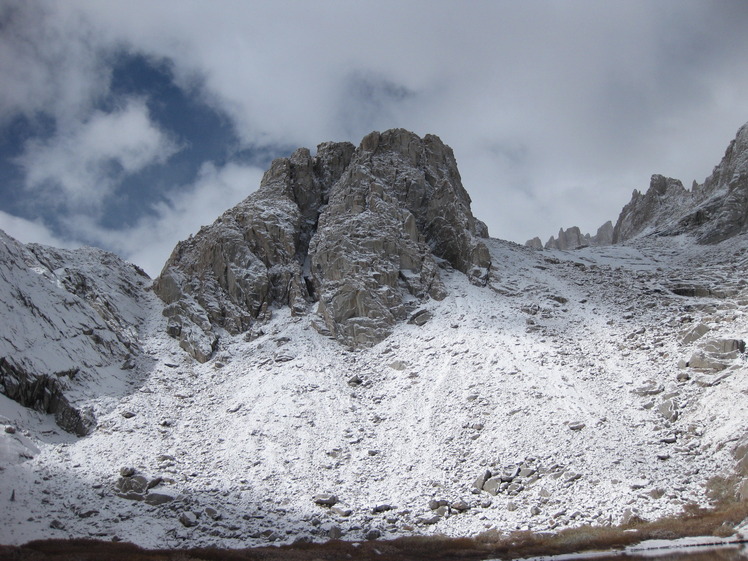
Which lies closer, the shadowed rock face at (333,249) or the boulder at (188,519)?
the boulder at (188,519)

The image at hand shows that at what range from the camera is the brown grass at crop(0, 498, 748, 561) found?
73.7 feet

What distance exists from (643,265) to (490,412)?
35.8 metres

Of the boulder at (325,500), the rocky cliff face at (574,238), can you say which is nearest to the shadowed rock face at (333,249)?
the boulder at (325,500)

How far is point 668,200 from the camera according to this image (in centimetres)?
9181

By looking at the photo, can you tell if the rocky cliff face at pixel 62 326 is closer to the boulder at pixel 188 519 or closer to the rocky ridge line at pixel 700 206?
the boulder at pixel 188 519

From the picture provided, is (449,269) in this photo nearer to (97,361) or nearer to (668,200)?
(97,361)

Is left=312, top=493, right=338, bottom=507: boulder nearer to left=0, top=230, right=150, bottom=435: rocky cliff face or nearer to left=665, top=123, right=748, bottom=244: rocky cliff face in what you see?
left=0, top=230, right=150, bottom=435: rocky cliff face

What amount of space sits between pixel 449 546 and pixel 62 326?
34483 millimetres

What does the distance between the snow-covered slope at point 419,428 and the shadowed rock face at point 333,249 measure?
2828 millimetres

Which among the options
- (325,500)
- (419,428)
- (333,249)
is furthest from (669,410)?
(333,249)

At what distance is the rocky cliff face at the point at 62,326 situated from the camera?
3666 centimetres

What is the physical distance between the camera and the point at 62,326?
4303cm

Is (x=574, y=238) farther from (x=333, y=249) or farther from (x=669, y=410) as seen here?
(x=669, y=410)

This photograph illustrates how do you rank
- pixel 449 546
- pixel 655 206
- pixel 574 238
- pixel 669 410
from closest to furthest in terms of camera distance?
1. pixel 449 546
2. pixel 669 410
3. pixel 655 206
4. pixel 574 238
